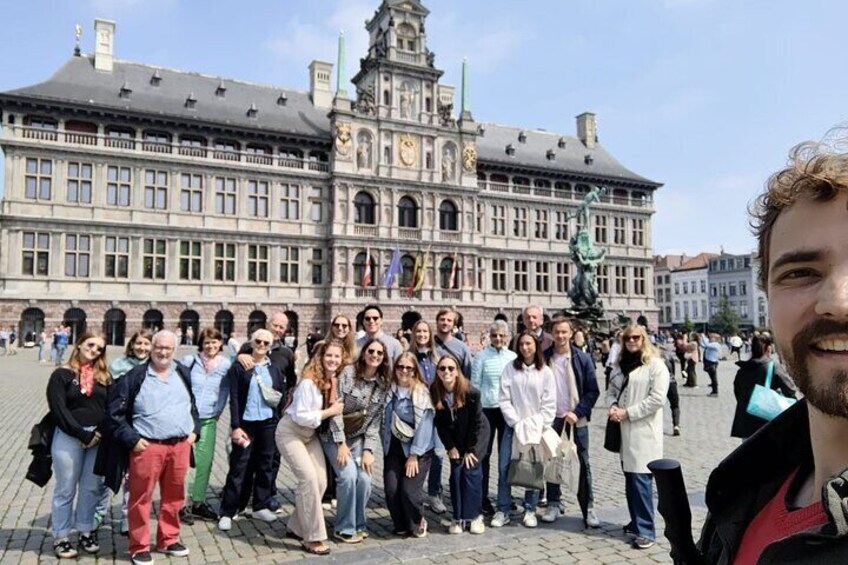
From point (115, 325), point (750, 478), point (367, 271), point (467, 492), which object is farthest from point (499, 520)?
point (115, 325)

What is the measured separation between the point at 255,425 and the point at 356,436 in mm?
1205

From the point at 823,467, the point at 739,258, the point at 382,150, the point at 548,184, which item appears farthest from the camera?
the point at 739,258

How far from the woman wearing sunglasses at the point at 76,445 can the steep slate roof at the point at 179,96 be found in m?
29.8

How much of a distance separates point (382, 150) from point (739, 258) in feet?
157

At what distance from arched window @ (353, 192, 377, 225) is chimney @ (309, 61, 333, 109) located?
7209 mm

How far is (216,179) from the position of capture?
1309 inches

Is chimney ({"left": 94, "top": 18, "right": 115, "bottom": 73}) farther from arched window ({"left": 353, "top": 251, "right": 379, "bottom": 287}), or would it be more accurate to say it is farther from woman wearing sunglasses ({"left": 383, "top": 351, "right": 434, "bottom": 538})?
woman wearing sunglasses ({"left": 383, "top": 351, "right": 434, "bottom": 538})

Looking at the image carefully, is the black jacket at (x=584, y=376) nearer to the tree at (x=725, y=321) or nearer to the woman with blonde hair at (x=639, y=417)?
the woman with blonde hair at (x=639, y=417)

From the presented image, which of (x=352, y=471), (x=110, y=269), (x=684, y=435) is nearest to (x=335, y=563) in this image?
(x=352, y=471)

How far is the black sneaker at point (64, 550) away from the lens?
492cm

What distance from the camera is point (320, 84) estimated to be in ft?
129

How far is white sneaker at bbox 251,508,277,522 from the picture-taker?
6.00 metres

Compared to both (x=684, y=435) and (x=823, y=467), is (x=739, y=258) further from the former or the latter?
(x=823, y=467)

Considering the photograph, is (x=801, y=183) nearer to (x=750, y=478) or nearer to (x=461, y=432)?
(x=750, y=478)
